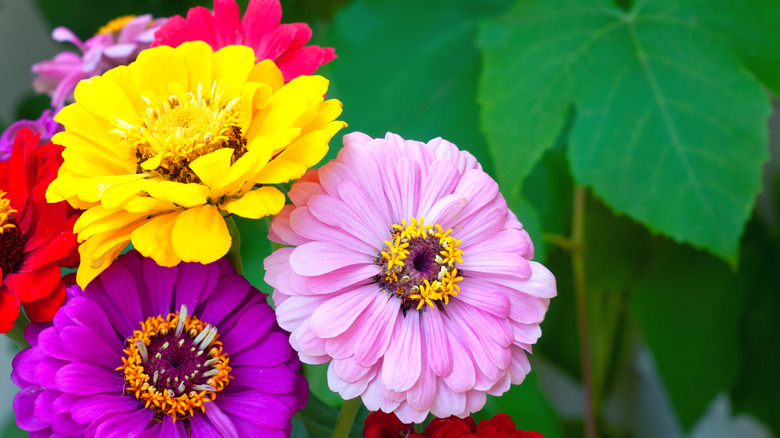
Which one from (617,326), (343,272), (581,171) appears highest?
(343,272)

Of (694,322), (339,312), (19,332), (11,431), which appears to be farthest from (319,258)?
(694,322)

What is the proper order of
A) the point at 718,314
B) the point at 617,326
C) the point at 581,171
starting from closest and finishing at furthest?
1. the point at 581,171
2. the point at 718,314
3. the point at 617,326

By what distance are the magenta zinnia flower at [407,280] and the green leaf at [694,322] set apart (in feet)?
1.79

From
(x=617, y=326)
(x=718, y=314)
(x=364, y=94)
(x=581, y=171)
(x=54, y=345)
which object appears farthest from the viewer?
(x=617, y=326)

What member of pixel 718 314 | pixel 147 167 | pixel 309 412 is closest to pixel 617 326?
pixel 718 314

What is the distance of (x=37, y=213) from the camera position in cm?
23

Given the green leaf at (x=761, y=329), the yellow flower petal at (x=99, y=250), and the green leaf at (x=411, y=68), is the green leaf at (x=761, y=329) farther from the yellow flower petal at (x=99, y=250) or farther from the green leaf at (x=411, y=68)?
the yellow flower petal at (x=99, y=250)

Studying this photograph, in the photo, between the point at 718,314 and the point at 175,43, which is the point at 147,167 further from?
the point at 718,314

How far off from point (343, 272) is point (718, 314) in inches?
24.4

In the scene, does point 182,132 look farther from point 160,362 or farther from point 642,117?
point 642,117

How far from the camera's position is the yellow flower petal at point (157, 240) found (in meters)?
0.18

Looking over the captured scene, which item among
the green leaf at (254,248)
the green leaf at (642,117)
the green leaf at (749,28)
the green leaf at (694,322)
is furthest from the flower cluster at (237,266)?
the green leaf at (694,322)

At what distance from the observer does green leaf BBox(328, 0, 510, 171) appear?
56cm

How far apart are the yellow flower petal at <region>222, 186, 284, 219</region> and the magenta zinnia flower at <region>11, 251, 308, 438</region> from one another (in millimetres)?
40
